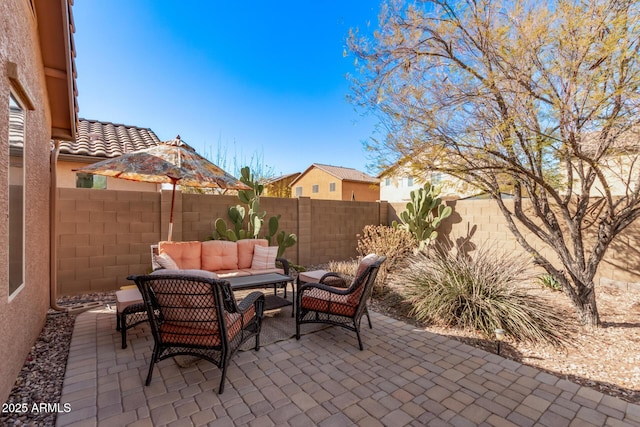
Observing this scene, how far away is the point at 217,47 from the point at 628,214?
30.2 feet

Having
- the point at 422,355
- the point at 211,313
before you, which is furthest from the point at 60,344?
the point at 422,355

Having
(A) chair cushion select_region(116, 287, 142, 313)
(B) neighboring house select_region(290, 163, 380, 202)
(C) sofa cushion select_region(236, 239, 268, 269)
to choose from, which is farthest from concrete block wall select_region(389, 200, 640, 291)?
(B) neighboring house select_region(290, 163, 380, 202)

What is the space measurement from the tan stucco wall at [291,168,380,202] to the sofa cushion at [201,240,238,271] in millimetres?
19517

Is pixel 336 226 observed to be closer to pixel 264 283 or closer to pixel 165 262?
pixel 264 283

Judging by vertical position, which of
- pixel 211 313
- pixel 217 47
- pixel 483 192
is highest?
pixel 217 47

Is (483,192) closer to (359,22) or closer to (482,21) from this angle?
(482,21)

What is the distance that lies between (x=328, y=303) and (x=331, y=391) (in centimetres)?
117

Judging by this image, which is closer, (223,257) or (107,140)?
(223,257)

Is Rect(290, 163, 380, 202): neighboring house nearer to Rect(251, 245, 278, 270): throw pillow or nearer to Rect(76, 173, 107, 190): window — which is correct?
Rect(76, 173, 107, 190): window

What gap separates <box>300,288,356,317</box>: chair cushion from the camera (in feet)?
11.9

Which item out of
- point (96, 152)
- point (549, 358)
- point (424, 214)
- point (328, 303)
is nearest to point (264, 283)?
point (328, 303)

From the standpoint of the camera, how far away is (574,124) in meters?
3.35

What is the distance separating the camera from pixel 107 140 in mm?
8750

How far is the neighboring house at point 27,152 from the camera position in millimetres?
2354
